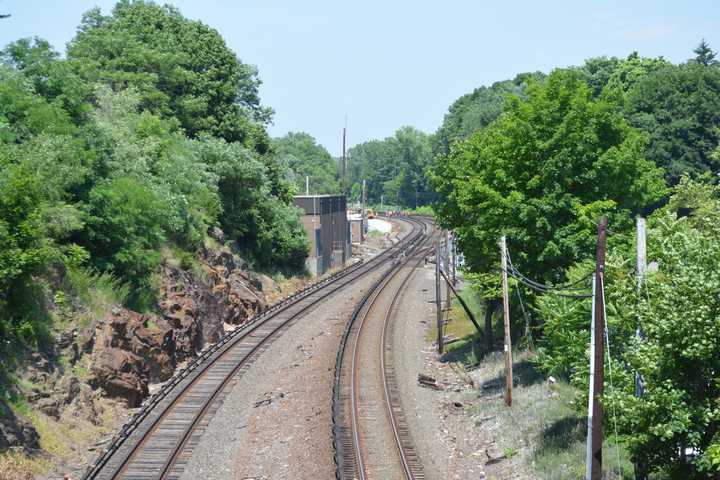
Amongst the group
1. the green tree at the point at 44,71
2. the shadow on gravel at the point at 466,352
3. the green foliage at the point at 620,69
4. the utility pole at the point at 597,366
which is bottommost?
the shadow on gravel at the point at 466,352

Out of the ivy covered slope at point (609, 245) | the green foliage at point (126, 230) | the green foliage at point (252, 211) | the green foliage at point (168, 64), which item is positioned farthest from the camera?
the green foliage at point (168, 64)

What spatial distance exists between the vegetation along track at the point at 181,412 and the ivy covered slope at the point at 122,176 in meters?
3.25

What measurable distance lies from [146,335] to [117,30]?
33.5 metres

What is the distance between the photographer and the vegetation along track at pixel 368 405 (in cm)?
2066

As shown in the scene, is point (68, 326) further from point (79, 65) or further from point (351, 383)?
point (79, 65)

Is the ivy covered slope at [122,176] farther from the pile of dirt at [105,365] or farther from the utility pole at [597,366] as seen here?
the utility pole at [597,366]

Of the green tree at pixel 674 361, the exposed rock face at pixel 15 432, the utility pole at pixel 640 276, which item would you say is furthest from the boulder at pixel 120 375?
the utility pole at pixel 640 276

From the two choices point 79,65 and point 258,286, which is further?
point 258,286

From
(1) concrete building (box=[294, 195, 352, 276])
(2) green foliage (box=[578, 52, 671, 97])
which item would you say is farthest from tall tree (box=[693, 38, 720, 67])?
(1) concrete building (box=[294, 195, 352, 276])

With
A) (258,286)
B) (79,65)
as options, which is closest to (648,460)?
(258,286)

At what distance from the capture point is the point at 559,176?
1080 inches

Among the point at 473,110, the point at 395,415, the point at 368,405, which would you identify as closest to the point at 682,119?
the point at 368,405

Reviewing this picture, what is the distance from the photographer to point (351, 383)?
28.7 m

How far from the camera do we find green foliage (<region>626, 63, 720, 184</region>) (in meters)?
68.4
